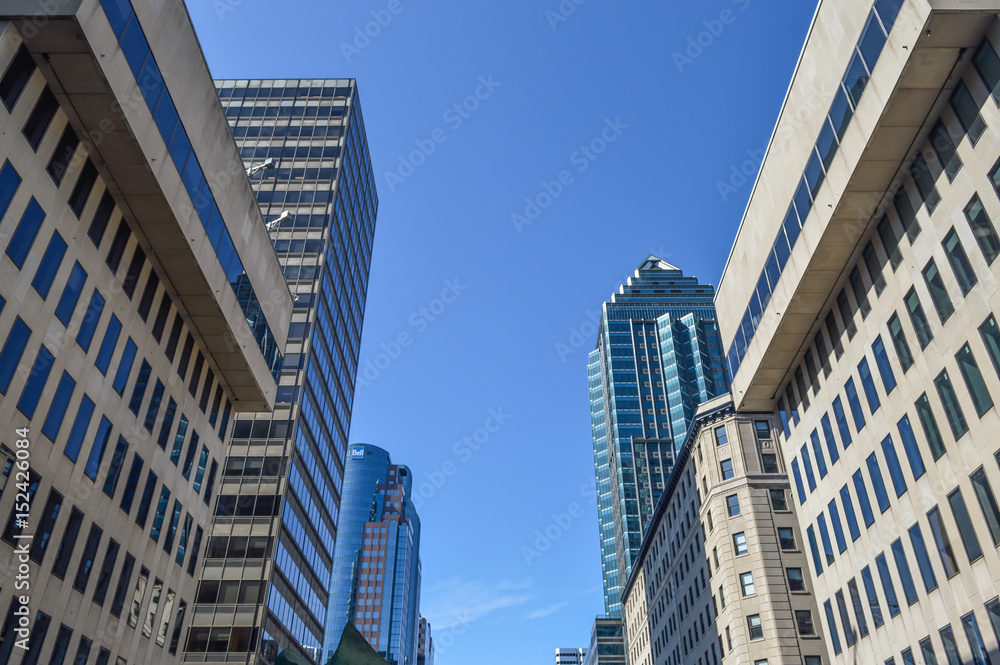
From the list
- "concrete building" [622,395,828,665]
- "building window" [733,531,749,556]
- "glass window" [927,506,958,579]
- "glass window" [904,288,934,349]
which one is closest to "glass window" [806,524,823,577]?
"glass window" [927,506,958,579]

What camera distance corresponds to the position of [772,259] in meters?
36.1

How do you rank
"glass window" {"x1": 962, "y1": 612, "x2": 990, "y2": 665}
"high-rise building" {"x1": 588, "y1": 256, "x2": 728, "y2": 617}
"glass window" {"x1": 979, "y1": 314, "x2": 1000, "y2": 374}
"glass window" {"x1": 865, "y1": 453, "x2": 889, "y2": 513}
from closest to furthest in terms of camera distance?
"glass window" {"x1": 979, "y1": 314, "x2": 1000, "y2": 374} → "glass window" {"x1": 962, "y1": 612, "x2": 990, "y2": 665} → "glass window" {"x1": 865, "y1": 453, "x2": 889, "y2": 513} → "high-rise building" {"x1": 588, "y1": 256, "x2": 728, "y2": 617}

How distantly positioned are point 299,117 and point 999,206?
231ft

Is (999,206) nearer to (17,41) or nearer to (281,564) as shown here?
(17,41)

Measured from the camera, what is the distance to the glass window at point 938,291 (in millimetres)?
25688

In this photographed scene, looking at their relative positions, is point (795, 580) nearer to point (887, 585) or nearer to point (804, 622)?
point (804, 622)

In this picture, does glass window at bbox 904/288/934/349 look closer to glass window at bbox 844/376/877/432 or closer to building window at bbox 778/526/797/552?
glass window at bbox 844/376/877/432

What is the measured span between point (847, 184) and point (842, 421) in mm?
10779

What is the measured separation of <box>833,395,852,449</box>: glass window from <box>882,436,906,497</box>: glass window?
324 cm

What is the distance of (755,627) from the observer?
55344 millimetres

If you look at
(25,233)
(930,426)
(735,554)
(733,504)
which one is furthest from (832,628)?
(25,233)

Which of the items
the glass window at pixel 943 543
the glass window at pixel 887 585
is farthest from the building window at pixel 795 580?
the glass window at pixel 943 543

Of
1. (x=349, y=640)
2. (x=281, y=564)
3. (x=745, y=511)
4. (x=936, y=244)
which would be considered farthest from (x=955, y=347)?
(x=281, y=564)

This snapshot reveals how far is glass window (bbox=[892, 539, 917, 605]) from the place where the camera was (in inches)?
1109
